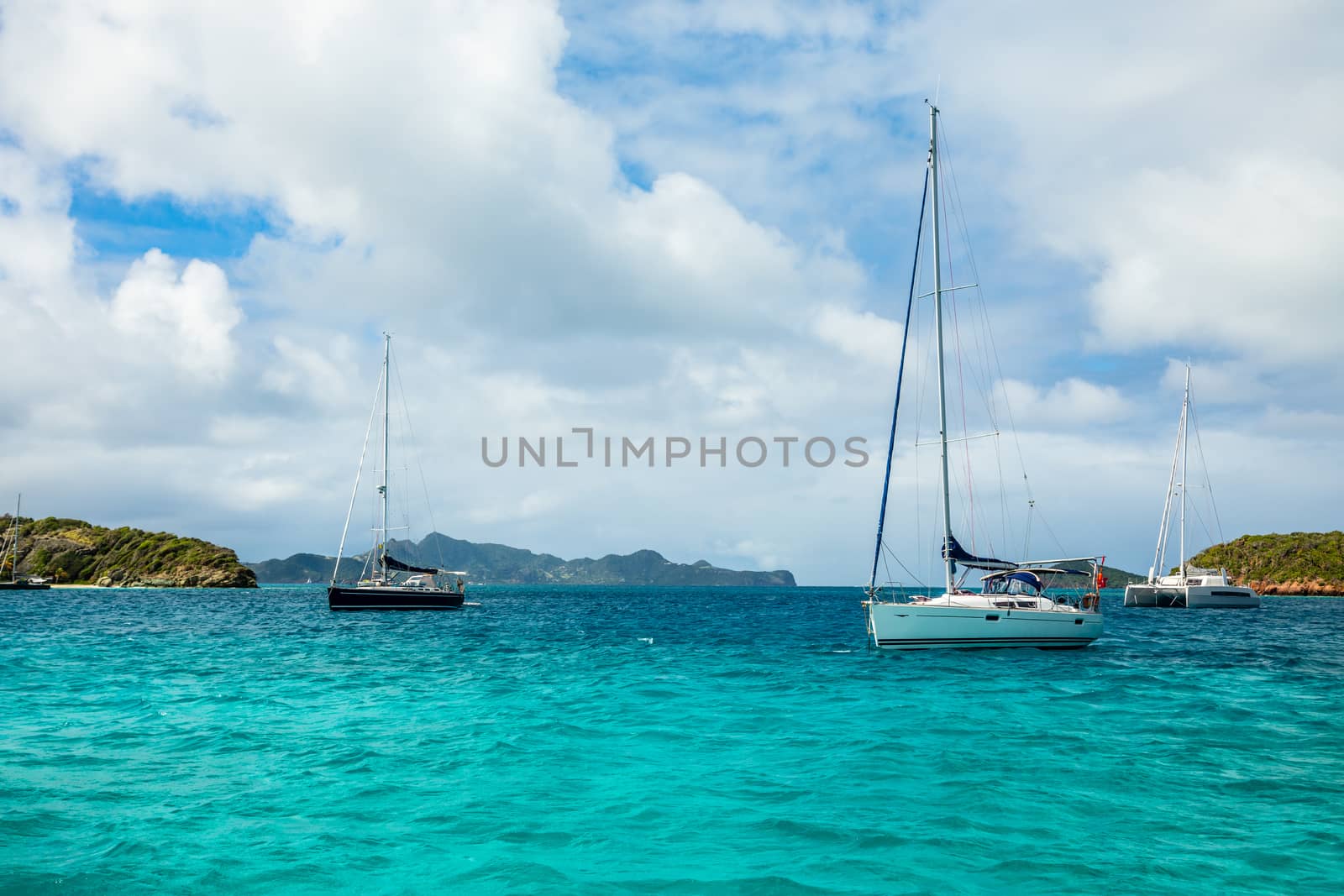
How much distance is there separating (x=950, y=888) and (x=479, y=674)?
20347 millimetres

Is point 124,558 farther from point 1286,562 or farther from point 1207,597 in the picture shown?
point 1286,562

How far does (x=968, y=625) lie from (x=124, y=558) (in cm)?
17248

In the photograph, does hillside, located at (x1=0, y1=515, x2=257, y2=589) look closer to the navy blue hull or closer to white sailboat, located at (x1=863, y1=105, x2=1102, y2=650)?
the navy blue hull

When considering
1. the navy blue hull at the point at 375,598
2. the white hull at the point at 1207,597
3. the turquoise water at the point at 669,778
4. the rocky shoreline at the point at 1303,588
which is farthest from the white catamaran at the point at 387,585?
the rocky shoreline at the point at 1303,588

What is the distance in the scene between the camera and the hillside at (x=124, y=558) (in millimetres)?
145625

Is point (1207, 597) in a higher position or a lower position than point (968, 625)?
lower

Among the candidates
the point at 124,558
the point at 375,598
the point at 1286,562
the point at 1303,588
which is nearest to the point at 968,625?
the point at 375,598

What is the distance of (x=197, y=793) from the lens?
1181 cm

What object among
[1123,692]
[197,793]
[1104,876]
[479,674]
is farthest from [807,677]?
[197,793]

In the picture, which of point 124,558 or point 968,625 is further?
point 124,558

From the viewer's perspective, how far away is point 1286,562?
140125 millimetres

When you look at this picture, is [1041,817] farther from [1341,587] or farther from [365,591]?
[1341,587]

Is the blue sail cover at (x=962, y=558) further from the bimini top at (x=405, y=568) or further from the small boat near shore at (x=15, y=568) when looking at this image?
the small boat near shore at (x=15, y=568)

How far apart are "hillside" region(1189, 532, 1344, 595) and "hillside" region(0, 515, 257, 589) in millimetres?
187644
